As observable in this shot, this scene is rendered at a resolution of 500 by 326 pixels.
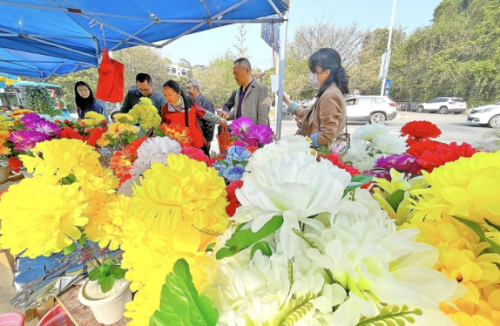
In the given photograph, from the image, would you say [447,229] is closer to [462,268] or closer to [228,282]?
[462,268]

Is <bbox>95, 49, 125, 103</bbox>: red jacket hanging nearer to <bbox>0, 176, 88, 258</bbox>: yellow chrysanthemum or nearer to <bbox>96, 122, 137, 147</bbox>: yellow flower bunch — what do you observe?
<bbox>96, 122, 137, 147</bbox>: yellow flower bunch

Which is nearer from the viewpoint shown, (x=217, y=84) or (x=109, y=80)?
(x=109, y=80)

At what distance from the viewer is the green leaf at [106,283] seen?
52 cm

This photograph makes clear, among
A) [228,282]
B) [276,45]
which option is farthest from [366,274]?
[276,45]

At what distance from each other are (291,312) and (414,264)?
0.39 ft

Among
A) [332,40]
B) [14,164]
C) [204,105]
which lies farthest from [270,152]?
[332,40]

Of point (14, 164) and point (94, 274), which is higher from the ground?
point (14, 164)

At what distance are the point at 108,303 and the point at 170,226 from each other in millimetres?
387

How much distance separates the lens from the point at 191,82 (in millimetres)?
2609

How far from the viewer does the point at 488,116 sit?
7980 millimetres

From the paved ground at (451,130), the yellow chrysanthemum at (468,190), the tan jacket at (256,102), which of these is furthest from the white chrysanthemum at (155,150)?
the paved ground at (451,130)

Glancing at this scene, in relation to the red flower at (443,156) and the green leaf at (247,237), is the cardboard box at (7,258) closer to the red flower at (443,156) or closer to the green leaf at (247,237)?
the green leaf at (247,237)

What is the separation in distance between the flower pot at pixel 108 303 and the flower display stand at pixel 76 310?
0.03 m

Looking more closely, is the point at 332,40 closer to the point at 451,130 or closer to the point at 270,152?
the point at 451,130
